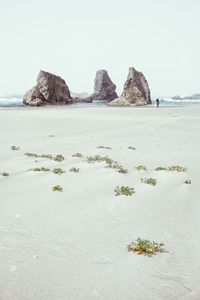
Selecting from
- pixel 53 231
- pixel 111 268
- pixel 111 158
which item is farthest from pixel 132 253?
pixel 111 158

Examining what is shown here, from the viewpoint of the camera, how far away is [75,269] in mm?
6137

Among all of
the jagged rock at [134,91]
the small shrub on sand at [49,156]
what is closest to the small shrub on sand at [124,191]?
the small shrub on sand at [49,156]

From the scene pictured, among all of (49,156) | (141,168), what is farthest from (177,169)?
(49,156)

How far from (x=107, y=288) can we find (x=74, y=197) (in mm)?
4606

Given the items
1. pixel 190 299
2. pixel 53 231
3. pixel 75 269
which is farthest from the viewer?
pixel 53 231

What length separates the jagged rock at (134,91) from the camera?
99.4m

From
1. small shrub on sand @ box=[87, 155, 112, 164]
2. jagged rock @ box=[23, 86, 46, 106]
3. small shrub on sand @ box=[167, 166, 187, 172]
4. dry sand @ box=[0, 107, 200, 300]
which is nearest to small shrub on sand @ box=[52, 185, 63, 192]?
dry sand @ box=[0, 107, 200, 300]

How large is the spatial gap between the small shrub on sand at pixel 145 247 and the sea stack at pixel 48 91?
89.4 metres

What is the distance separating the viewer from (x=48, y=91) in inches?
4031

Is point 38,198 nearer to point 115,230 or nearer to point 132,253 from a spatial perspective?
point 115,230

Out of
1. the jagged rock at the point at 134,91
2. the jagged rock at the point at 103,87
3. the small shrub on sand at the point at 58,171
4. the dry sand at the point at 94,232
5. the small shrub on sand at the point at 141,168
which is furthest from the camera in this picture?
the jagged rock at the point at 103,87

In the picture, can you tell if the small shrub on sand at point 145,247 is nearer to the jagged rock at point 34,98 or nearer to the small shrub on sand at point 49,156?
the small shrub on sand at point 49,156

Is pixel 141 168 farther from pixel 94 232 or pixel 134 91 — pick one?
pixel 134 91

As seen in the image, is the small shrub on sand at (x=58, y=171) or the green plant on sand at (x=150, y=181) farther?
the small shrub on sand at (x=58, y=171)
